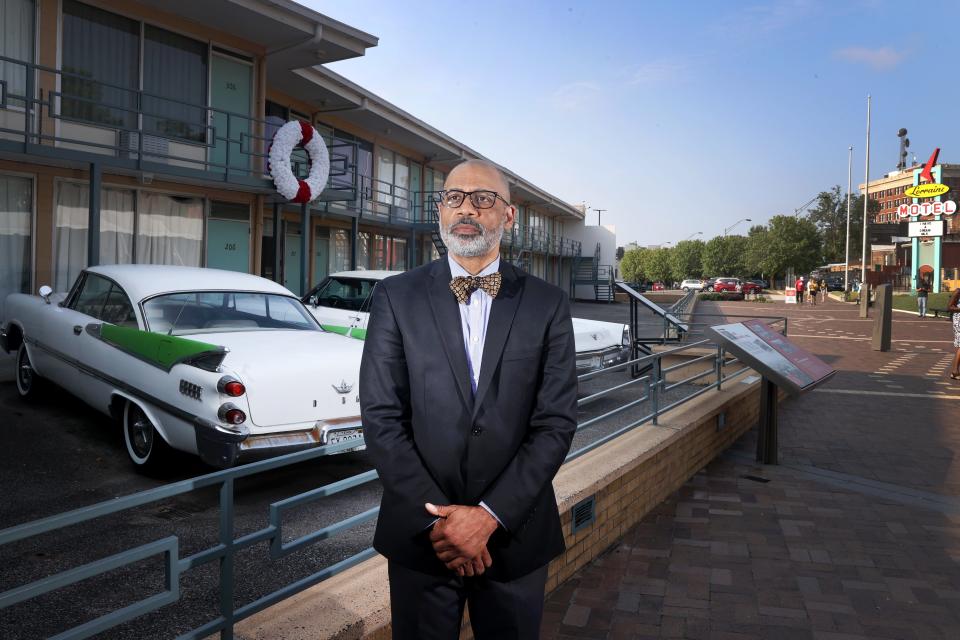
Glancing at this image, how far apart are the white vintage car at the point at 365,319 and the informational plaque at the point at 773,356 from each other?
2353mm

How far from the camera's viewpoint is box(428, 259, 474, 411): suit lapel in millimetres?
2053

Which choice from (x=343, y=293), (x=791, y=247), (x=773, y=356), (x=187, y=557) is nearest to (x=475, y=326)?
(x=187, y=557)

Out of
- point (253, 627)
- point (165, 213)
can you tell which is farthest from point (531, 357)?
point (165, 213)

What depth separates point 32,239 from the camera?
10.7 m

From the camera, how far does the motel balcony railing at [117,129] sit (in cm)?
966

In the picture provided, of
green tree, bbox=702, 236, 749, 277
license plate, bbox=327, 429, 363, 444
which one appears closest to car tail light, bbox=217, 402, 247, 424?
license plate, bbox=327, 429, 363, 444

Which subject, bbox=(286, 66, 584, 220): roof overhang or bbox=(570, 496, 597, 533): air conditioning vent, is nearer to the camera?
bbox=(570, 496, 597, 533): air conditioning vent

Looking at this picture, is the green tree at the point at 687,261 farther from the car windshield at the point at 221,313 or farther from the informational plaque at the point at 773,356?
the car windshield at the point at 221,313

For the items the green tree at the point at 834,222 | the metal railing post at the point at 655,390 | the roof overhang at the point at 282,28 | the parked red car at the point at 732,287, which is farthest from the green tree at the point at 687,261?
the metal railing post at the point at 655,390

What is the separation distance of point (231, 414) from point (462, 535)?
3160mm

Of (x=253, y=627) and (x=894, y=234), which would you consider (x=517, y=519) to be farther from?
(x=894, y=234)

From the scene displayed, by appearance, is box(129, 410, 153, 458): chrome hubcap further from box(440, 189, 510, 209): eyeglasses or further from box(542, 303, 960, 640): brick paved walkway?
box(440, 189, 510, 209): eyeglasses

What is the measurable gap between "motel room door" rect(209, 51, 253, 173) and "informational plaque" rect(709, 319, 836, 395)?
30.1ft

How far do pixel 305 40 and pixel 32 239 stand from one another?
553 centimetres
